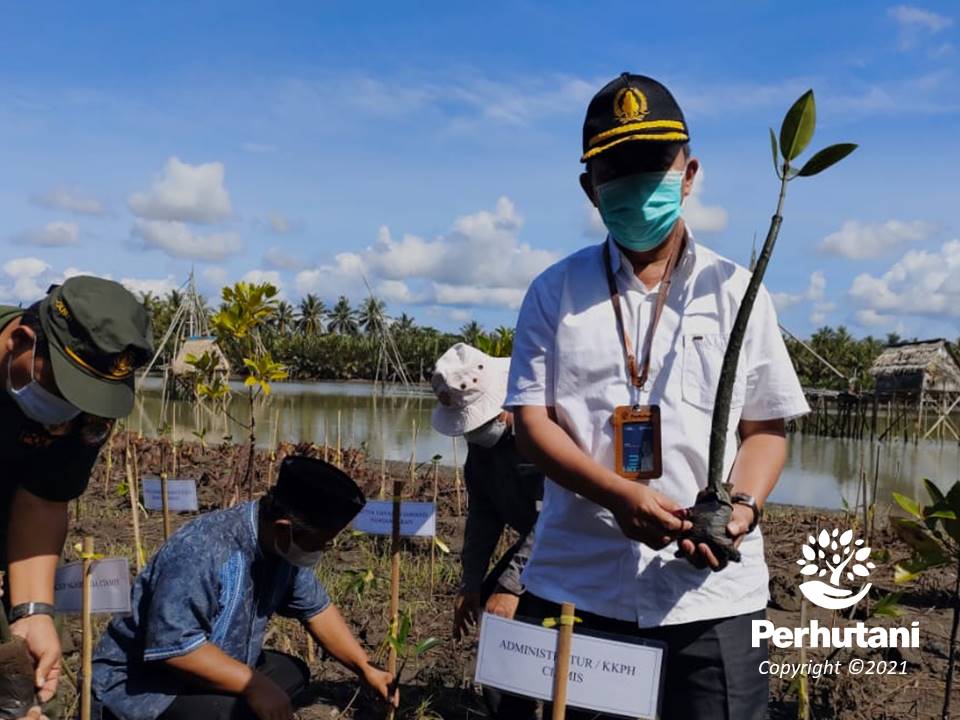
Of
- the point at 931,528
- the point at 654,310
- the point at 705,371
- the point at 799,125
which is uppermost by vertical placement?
the point at 799,125

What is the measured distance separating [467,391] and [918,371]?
2180cm

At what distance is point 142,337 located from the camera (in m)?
2.04

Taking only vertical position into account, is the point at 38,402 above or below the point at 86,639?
above

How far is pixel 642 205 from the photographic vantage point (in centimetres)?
171

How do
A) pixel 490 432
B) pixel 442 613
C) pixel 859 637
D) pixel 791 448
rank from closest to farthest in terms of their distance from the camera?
pixel 490 432 → pixel 859 637 → pixel 442 613 → pixel 791 448

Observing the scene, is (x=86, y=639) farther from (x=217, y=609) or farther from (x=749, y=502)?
(x=749, y=502)

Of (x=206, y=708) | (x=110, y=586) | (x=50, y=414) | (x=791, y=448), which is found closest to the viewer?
(x=50, y=414)

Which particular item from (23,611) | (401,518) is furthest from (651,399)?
(401,518)

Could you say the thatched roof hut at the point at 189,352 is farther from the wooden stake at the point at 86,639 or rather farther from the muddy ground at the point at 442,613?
the wooden stake at the point at 86,639

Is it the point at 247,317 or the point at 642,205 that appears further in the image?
the point at 247,317

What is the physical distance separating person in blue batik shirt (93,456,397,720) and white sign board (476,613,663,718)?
0.81m

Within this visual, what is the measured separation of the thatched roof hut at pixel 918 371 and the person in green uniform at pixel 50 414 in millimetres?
21318

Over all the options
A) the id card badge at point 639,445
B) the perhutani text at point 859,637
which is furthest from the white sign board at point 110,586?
the perhutani text at point 859,637

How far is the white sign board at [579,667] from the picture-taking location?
62.9 inches
